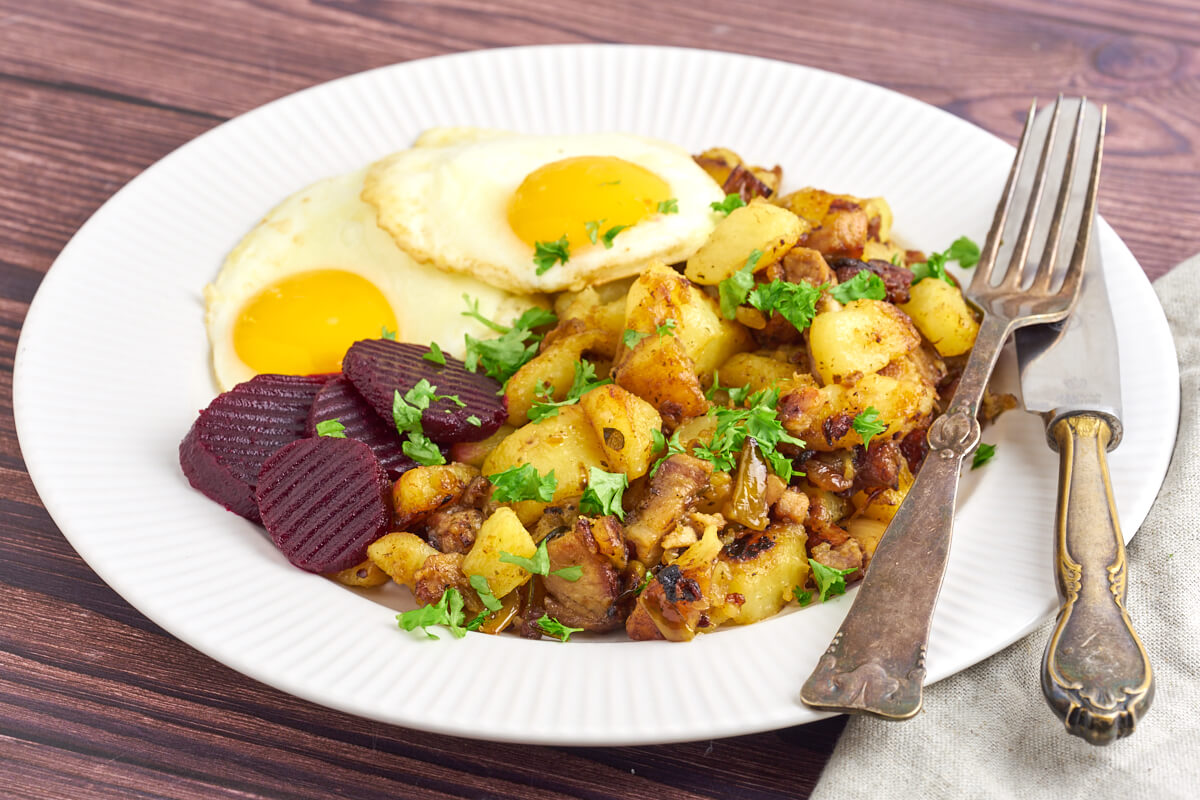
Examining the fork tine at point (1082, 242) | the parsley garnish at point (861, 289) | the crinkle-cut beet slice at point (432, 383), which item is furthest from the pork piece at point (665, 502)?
the fork tine at point (1082, 242)

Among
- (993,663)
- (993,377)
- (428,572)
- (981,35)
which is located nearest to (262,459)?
(428,572)

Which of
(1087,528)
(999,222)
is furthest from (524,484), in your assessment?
(999,222)

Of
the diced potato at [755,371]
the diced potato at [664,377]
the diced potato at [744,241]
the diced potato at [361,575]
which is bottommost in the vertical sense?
the diced potato at [361,575]

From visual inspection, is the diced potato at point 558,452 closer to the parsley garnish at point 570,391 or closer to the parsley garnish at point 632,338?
the parsley garnish at point 570,391

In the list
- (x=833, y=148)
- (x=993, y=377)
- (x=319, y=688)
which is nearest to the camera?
(x=319, y=688)

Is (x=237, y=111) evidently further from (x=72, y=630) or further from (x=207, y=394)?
(x=72, y=630)

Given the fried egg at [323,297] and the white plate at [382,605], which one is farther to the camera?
the fried egg at [323,297]

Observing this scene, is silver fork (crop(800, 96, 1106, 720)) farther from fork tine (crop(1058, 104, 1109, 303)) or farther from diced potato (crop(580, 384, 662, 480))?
diced potato (crop(580, 384, 662, 480))
